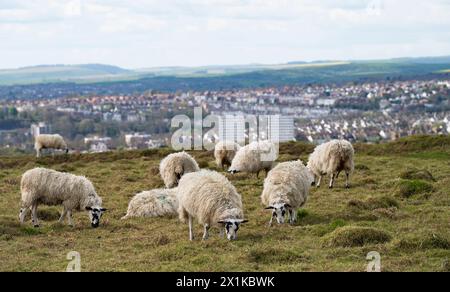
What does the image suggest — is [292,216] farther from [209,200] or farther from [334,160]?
[334,160]

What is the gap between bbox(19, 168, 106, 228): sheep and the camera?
60.2 feet

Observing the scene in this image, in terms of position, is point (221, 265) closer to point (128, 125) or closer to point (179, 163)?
point (179, 163)

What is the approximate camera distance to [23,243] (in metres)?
15.7

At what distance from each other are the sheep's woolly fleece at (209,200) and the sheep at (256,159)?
898 cm

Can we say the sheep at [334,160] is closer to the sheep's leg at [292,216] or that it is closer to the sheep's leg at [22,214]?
the sheep's leg at [292,216]

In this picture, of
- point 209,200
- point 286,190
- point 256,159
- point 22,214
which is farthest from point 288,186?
point 256,159

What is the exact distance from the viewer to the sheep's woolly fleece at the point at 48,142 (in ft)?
142

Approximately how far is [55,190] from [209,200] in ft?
16.8

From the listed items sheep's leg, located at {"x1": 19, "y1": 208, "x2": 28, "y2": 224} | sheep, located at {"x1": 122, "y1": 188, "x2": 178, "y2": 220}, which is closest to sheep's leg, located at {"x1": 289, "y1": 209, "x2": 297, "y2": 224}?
Result: sheep, located at {"x1": 122, "y1": 188, "x2": 178, "y2": 220}

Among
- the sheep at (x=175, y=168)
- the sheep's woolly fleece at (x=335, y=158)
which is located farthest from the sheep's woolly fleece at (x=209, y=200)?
the sheep's woolly fleece at (x=335, y=158)

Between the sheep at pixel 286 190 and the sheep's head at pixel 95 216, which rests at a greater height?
the sheep at pixel 286 190

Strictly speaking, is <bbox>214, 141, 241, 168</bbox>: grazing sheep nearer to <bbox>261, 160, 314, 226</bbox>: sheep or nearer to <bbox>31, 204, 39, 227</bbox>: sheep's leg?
<bbox>261, 160, 314, 226</bbox>: sheep

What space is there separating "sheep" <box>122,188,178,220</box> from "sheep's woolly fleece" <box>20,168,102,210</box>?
1.30 m
